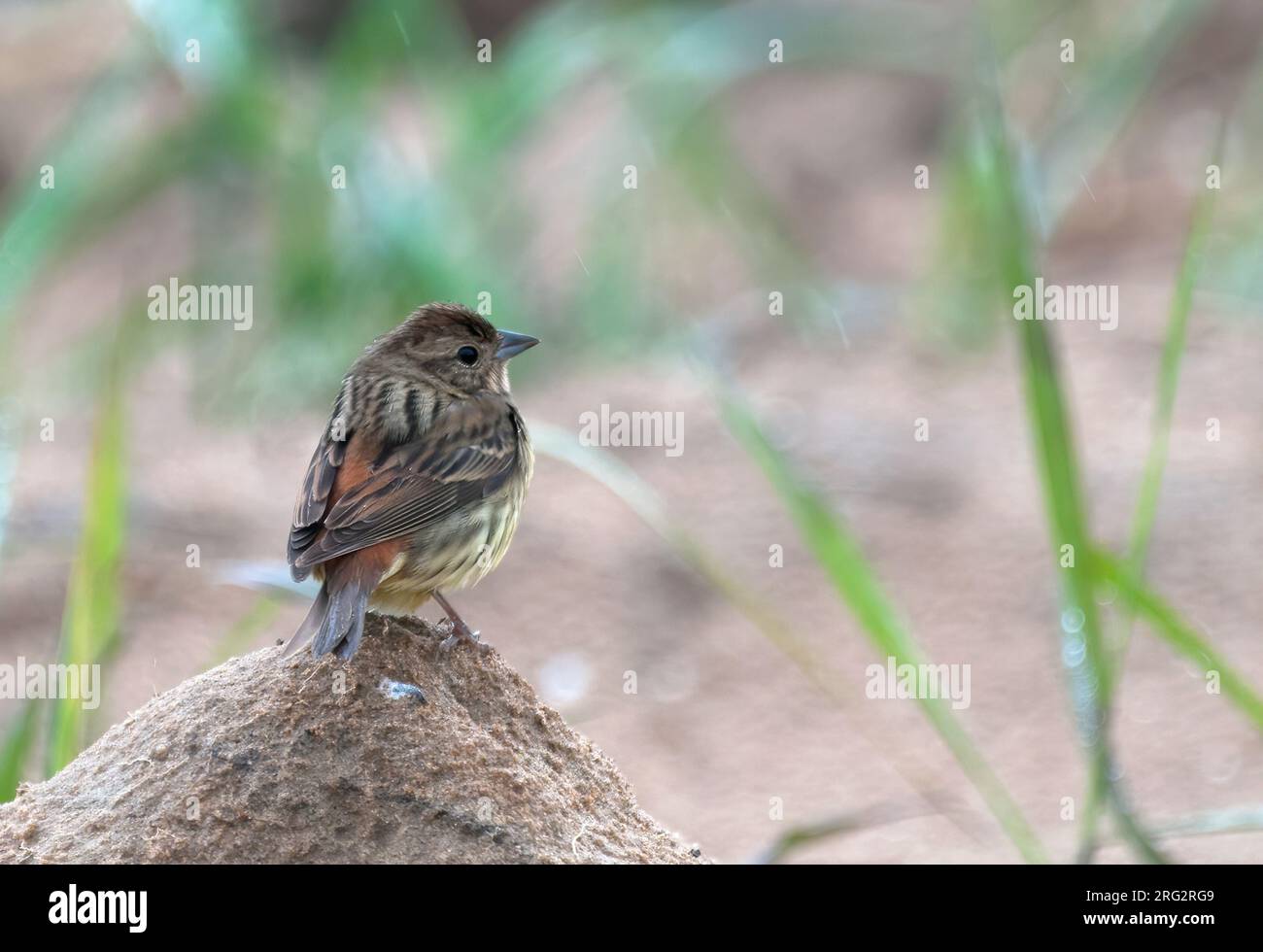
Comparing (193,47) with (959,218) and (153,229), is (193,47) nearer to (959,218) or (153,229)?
(959,218)

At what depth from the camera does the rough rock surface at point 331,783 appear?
3.17m

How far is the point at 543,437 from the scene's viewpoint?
15.6 feet

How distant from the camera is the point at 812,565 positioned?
292 inches

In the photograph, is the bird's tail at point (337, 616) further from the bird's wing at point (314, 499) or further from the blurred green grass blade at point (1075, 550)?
the blurred green grass blade at point (1075, 550)

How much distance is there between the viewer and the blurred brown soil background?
19.9ft

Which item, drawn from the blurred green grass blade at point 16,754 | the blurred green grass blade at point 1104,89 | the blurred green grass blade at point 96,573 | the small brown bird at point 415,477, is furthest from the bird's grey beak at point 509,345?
the blurred green grass blade at point 1104,89

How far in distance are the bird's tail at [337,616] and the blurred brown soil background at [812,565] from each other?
5.49 feet

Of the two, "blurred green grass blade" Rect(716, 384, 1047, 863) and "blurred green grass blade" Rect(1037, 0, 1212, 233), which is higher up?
"blurred green grass blade" Rect(1037, 0, 1212, 233)

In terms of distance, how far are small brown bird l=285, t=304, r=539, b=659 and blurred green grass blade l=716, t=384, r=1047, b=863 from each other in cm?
61

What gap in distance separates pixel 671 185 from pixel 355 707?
7.25m

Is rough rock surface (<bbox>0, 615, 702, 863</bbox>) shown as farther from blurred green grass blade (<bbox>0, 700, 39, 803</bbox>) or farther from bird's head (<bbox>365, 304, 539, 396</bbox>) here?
bird's head (<bbox>365, 304, 539, 396</bbox>)

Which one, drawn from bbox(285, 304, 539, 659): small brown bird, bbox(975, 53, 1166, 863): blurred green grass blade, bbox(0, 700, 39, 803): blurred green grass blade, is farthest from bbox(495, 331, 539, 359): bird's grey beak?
bbox(0, 700, 39, 803): blurred green grass blade

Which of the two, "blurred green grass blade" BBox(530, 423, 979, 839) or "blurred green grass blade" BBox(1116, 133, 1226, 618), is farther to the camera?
"blurred green grass blade" BBox(530, 423, 979, 839)

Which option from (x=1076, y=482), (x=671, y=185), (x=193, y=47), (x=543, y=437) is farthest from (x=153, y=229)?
(x=1076, y=482)
